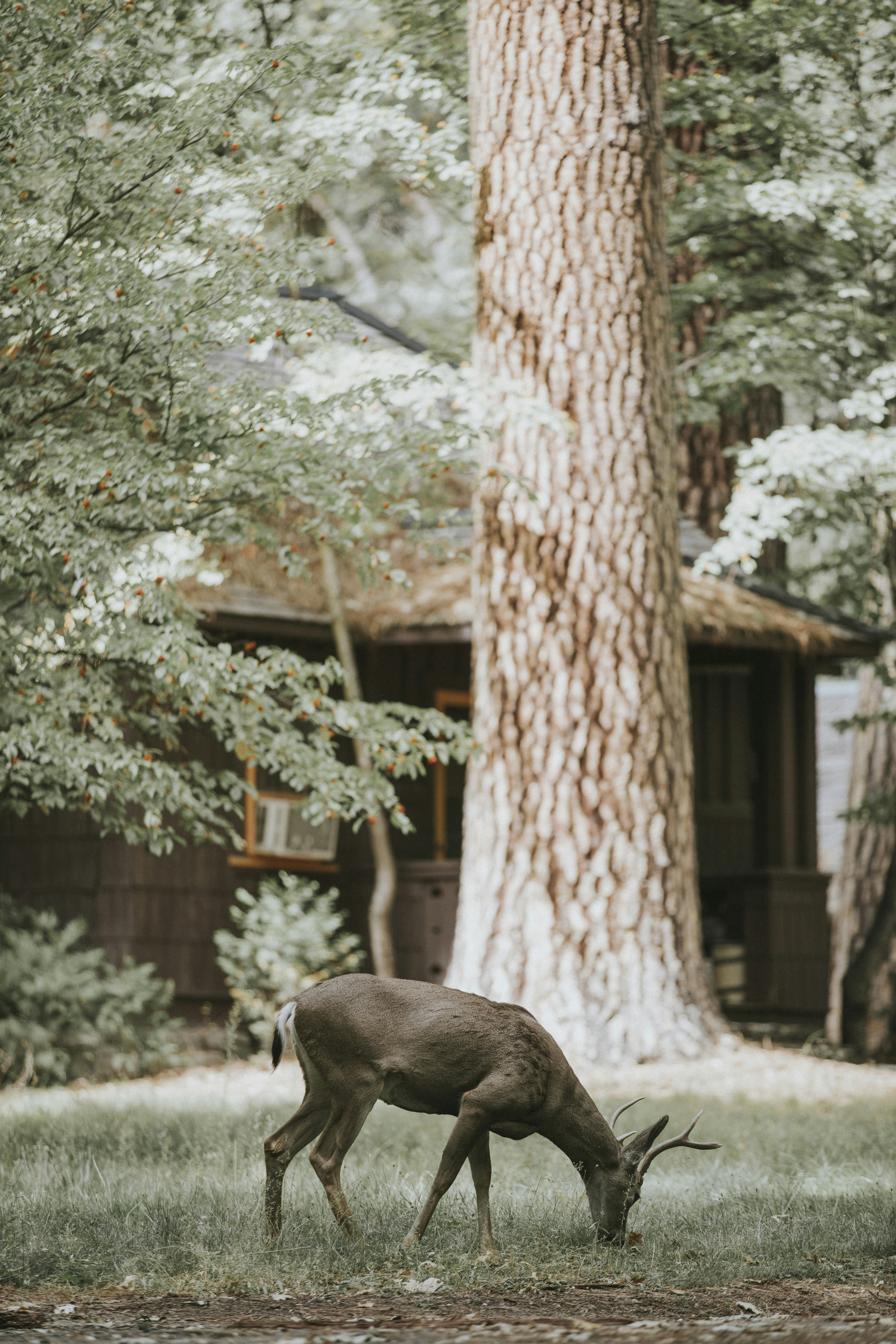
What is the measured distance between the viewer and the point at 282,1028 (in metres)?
4.99

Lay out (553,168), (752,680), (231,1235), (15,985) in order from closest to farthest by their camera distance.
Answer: (231,1235)
(553,168)
(15,985)
(752,680)

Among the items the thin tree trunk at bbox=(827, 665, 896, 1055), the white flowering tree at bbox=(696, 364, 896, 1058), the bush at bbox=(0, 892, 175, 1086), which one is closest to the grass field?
the bush at bbox=(0, 892, 175, 1086)

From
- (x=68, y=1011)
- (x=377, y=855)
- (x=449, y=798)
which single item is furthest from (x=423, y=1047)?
(x=449, y=798)

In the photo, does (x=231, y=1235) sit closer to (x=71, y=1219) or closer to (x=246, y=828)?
(x=71, y=1219)

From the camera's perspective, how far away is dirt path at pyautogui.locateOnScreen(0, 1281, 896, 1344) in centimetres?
378

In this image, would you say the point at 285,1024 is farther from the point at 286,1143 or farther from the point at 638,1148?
the point at 638,1148

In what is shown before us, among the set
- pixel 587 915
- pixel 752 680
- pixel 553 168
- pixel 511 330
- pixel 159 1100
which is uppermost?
pixel 553 168

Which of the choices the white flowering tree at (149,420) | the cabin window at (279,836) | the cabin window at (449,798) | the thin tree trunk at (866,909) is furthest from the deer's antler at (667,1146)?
the thin tree trunk at (866,909)

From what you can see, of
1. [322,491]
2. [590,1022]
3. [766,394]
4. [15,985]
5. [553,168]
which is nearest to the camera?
[322,491]

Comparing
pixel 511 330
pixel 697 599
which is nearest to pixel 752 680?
pixel 697 599

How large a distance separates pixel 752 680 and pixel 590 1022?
728 centimetres

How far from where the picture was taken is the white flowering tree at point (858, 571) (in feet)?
39.4

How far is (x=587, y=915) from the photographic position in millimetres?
9594

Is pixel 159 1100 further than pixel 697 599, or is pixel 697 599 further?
pixel 697 599
